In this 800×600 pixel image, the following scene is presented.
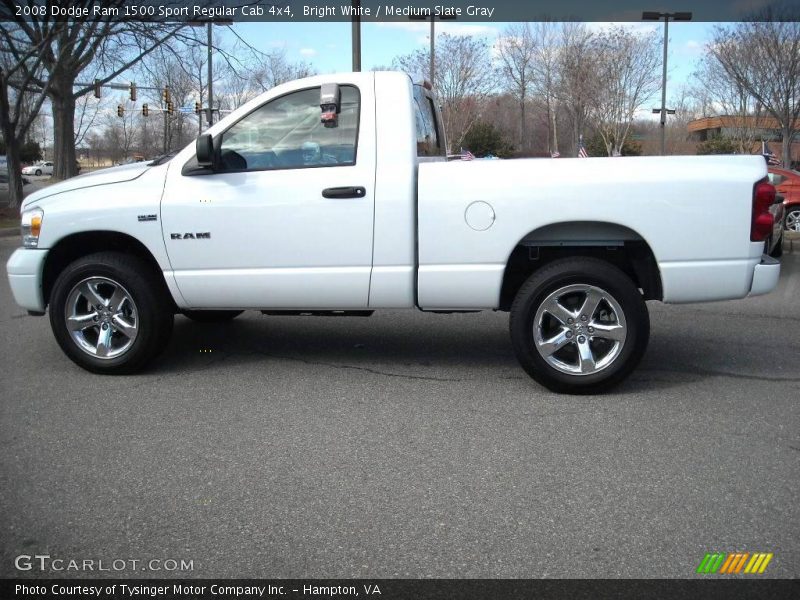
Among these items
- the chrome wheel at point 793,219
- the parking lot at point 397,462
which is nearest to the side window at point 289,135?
the parking lot at point 397,462

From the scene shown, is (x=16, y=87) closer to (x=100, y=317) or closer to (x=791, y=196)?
(x=100, y=317)

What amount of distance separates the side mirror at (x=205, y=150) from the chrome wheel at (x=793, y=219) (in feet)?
40.2

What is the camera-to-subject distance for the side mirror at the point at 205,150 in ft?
16.6

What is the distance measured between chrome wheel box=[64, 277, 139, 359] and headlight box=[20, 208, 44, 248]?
0.46m

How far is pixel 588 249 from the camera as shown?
5262 mm

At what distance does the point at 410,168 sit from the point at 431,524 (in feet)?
8.38

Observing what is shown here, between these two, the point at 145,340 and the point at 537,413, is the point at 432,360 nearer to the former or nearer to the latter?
the point at 537,413

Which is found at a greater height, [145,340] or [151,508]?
[145,340]

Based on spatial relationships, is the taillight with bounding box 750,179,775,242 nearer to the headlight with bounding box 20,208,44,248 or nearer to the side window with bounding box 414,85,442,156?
the side window with bounding box 414,85,442,156

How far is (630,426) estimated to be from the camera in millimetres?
4512

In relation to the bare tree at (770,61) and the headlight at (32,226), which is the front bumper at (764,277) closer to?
the headlight at (32,226)

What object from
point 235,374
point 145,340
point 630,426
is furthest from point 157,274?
point 630,426

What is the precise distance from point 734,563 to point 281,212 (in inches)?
134

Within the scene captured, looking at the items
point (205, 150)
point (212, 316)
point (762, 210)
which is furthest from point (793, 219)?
point (205, 150)
